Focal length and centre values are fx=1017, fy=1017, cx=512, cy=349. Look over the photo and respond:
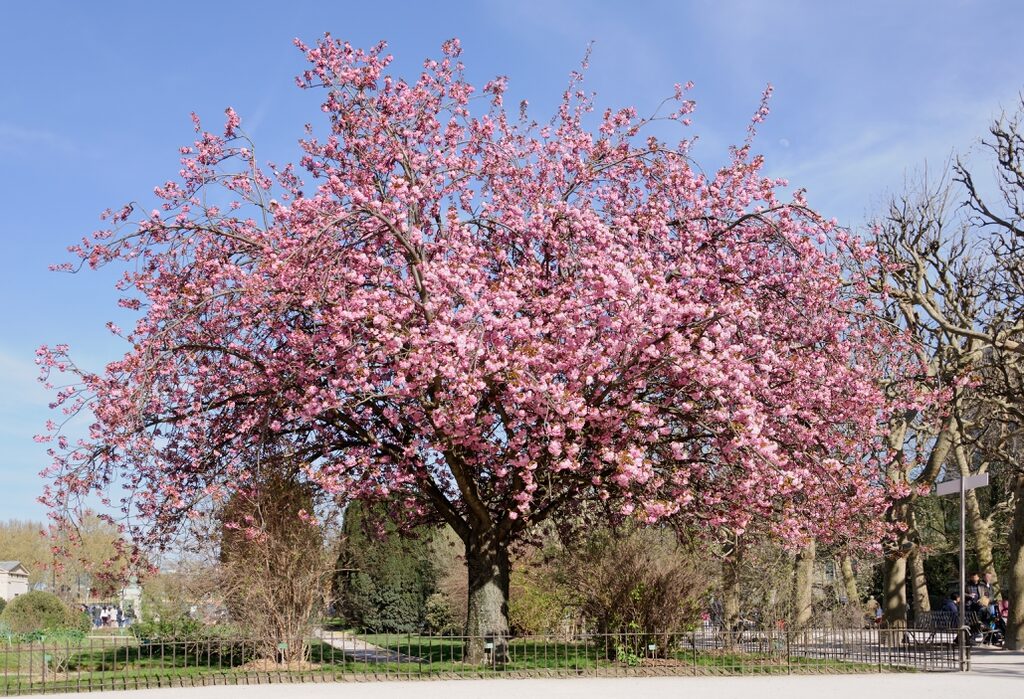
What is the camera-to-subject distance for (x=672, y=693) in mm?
13156

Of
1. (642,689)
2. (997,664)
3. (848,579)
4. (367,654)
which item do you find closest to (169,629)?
(367,654)

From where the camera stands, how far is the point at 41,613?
28.1 meters

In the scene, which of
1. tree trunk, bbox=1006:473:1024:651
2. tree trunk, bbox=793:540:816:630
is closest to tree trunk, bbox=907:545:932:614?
tree trunk, bbox=1006:473:1024:651

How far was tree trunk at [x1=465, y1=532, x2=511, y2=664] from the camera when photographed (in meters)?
16.2

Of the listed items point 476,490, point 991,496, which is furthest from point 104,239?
point 991,496

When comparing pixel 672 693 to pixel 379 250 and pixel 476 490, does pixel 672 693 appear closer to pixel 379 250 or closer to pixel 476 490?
pixel 476 490

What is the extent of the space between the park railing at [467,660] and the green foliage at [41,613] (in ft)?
27.3

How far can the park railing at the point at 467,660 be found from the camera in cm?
1445

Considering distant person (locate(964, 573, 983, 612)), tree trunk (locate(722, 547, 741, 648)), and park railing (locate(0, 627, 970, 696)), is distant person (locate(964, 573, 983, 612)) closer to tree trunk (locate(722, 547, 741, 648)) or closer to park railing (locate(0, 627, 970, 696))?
park railing (locate(0, 627, 970, 696))

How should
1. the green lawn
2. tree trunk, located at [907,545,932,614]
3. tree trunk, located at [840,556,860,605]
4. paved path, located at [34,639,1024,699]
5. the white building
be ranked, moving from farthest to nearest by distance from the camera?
1. the white building
2. tree trunk, located at [840,556,860,605]
3. tree trunk, located at [907,545,932,614]
4. the green lawn
5. paved path, located at [34,639,1024,699]

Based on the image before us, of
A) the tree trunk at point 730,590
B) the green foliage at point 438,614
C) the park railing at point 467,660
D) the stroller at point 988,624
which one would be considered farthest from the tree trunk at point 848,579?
the tree trunk at point 730,590

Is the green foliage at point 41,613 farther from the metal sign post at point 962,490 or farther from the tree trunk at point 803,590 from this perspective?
the metal sign post at point 962,490

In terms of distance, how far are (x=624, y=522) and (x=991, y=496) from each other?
25236mm

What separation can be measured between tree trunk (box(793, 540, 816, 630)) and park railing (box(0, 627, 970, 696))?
652mm
